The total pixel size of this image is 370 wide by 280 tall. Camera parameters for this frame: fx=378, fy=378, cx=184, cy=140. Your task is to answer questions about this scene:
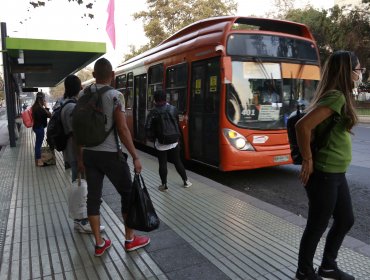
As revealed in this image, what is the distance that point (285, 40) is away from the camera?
289 inches

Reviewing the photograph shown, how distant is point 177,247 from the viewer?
3914 mm

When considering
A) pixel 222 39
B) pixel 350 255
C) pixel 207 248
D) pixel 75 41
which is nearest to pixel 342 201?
pixel 350 255

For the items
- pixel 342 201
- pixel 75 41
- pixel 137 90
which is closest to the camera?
pixel 342 201

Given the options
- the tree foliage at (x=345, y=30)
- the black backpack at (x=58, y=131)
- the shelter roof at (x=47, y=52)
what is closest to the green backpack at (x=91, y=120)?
the black backpack at (x=58, y=131)

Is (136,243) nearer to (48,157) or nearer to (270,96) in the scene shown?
(270,96)

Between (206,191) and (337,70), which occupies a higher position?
(337,70)

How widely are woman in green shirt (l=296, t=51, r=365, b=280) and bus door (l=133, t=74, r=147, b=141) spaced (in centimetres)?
831

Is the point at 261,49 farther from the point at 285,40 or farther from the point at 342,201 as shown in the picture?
the point at 342,201

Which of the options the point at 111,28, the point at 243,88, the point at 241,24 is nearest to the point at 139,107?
the point at 111,28

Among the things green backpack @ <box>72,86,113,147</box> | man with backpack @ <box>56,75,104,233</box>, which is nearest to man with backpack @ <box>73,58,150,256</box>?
green backpack @ <box>72,86,113,147</box>

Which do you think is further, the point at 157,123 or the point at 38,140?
the point at 38,140

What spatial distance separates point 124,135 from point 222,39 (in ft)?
13.1

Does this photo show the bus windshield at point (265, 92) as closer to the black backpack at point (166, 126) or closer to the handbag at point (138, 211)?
the black backpack at point (166, 126)

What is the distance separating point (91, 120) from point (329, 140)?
1.99 metres
